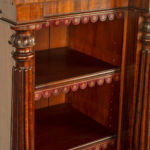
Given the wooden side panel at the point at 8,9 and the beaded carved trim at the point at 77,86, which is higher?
the wooden side panel at the point at 8,9

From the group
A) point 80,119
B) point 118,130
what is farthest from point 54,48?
point 118,130

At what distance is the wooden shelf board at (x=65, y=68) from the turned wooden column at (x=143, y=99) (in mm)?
103

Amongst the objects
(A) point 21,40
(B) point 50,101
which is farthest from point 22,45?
(B) point 50,101

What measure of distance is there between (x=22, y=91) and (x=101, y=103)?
507 millimetres

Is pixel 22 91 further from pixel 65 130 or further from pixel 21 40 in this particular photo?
pixel 65 130

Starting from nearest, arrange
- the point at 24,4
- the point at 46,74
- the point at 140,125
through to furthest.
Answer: the point at 24,4 < the point at 46,74 < the point at 140,125

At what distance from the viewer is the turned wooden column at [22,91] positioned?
1.21 m

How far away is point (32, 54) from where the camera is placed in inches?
48.4

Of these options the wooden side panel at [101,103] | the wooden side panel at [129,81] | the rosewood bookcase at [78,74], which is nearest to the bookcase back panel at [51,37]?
the rosewood bookcase at [78,74]

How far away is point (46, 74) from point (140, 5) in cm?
40

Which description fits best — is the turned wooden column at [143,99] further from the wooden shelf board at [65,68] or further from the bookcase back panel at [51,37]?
the bookcase back panel at [51,37]

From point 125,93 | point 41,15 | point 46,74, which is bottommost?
point 125,93

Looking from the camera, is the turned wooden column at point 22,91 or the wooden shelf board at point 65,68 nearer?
the turned wooden column at point 22,91

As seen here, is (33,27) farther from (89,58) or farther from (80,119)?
(80,119)
